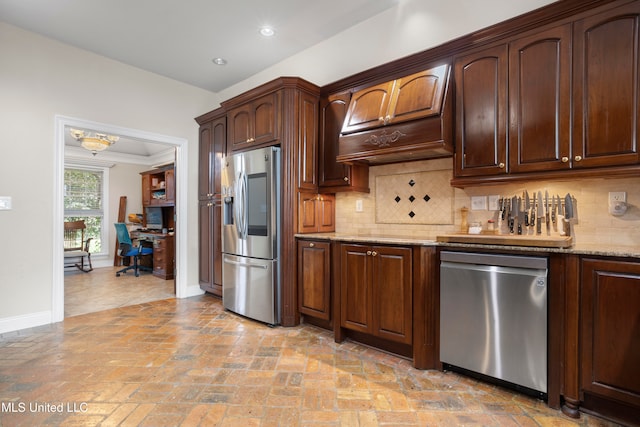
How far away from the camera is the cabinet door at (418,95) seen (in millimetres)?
2428

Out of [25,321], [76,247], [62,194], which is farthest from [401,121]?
[76,247]

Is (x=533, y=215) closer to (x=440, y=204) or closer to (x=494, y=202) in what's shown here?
(x=494, y=202)

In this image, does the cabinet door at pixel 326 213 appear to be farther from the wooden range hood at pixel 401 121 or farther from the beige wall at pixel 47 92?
the beige wall at pixel 47 92

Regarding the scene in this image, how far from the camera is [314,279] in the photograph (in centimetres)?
305

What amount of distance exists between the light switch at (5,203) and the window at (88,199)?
442cm

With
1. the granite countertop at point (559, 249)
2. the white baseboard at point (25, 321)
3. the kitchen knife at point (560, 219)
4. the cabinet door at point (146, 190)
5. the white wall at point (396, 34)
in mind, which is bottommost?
the white baseboard at point (25, 321)

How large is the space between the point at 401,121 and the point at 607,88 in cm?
126

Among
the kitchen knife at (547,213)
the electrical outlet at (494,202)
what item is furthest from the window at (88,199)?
the kitchen knife at (547,213)

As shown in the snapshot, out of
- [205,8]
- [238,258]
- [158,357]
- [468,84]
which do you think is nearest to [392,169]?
[468,84]

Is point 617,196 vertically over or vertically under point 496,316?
over

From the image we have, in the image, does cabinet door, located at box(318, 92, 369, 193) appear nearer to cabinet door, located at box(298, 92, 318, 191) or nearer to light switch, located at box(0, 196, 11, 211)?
cabinet door, located at box(298, 92, 318, 191)

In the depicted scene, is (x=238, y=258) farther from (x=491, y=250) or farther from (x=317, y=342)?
(x=491, y=250)

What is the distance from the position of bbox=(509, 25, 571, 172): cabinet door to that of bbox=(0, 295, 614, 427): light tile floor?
156 cm

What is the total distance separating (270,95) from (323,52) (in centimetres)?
89
